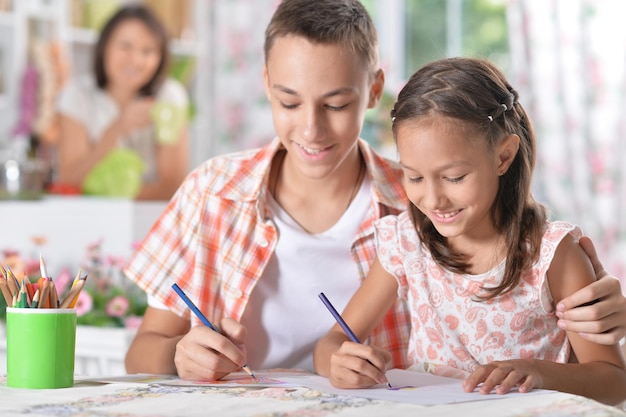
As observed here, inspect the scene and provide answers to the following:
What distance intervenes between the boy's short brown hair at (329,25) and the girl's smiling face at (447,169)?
27 cm

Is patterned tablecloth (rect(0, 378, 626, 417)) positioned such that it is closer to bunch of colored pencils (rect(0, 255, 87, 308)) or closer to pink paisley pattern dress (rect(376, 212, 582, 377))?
bunch of colored pencils (rect(0, 255, 87, 308))

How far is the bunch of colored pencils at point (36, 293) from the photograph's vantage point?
136 cm

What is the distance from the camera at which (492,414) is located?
119 cm

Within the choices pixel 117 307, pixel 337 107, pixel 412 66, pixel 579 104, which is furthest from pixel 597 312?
pixel 412 66

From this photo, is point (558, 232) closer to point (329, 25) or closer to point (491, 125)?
point (491, 125)

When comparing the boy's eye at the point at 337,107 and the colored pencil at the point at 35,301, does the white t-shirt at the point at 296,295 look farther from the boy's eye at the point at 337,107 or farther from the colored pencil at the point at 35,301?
the colored pencil at the point at 35,301

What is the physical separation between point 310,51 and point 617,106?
7.94 ft

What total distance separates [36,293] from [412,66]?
3.70m

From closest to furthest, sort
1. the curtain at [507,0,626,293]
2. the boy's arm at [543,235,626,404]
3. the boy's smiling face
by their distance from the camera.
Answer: the boy's arm at [543,235,626,404] → the boy's smiling face → the curtain at [507,0,626,293]

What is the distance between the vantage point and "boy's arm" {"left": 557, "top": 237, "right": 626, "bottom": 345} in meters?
1.49

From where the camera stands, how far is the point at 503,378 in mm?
1342

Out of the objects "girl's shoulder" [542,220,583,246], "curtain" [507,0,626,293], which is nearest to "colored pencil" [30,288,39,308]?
"girl's shoulder" [542,220,583,246]

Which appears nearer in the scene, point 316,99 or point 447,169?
point 447,169

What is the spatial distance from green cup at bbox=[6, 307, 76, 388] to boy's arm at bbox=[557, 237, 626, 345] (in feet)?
2.33
